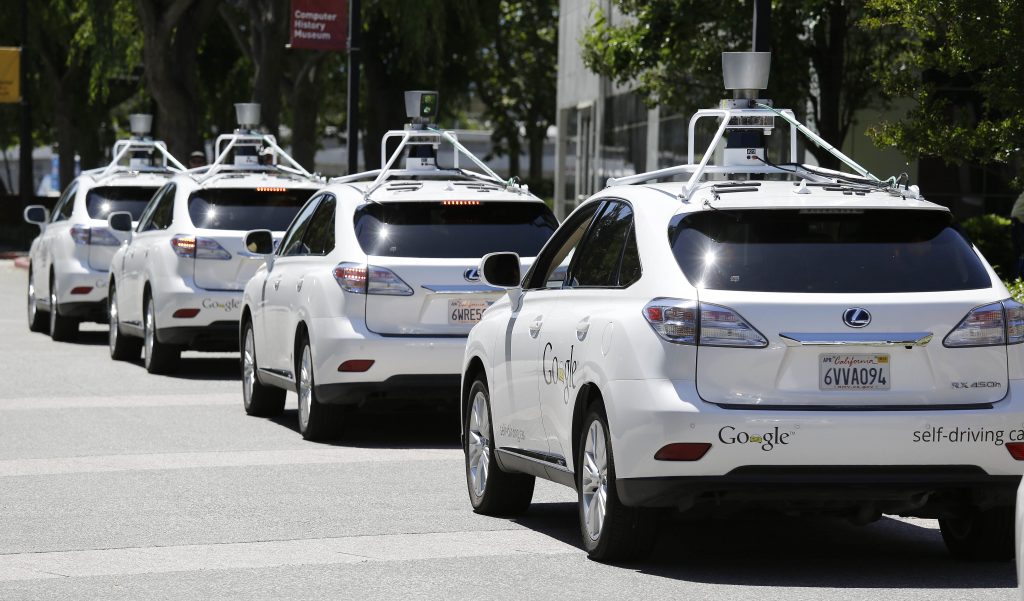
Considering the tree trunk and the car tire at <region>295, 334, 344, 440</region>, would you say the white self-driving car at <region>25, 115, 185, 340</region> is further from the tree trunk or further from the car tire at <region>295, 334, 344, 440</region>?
the tree trunk

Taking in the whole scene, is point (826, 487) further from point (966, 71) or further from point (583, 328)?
point (966, 71)

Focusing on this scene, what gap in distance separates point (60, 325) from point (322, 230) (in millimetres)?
8751

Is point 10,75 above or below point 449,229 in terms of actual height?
above

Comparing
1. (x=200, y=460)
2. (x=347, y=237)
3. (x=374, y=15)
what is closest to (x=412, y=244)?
(x=347, y=237)

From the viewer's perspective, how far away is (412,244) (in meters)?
12.7

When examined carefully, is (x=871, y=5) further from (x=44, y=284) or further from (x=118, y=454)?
(x=44, y=284)

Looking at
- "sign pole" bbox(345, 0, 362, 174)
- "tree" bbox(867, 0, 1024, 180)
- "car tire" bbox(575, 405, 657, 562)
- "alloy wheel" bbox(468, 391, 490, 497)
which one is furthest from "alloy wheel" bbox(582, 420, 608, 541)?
"sign pole" bbox(345, 0, 362, 174)

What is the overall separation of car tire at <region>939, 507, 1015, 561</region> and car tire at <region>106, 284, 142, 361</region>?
11.8 m

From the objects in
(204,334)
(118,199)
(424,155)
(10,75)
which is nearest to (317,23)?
(118,199)

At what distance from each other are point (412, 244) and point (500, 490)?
11.1ft

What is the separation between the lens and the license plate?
41.1 feet

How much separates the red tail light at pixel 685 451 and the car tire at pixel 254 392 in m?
7.10

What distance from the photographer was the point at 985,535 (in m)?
8.26

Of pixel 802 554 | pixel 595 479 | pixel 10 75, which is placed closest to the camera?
pixel 595 479
